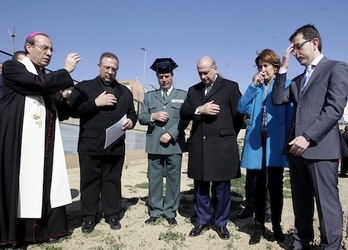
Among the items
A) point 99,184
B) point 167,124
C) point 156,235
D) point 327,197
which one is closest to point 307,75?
point 327,197

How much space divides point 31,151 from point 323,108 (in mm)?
3042

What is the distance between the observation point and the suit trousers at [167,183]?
4449 millimetres

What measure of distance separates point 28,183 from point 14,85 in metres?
1.09

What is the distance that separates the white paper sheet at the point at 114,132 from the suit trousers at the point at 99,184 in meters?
0.25

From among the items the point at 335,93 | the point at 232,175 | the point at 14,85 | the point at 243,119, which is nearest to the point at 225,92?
the point at 243,119

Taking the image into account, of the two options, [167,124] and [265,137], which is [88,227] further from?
[265,137]

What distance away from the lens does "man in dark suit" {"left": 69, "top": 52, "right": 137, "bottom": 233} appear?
4113 millimetres

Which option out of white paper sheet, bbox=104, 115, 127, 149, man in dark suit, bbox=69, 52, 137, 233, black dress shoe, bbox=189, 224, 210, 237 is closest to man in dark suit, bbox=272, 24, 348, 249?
black dress shoe, bbox=189, 224, 210, 237

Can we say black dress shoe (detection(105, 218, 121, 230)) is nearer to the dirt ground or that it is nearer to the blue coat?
the dirt ground

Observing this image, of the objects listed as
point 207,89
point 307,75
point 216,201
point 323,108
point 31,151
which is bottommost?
point 216,201

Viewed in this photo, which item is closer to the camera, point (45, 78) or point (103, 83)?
point (45, 78)

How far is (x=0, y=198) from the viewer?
3352 mm

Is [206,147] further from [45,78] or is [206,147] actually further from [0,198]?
[0,198]

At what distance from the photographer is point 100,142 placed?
4129mm
